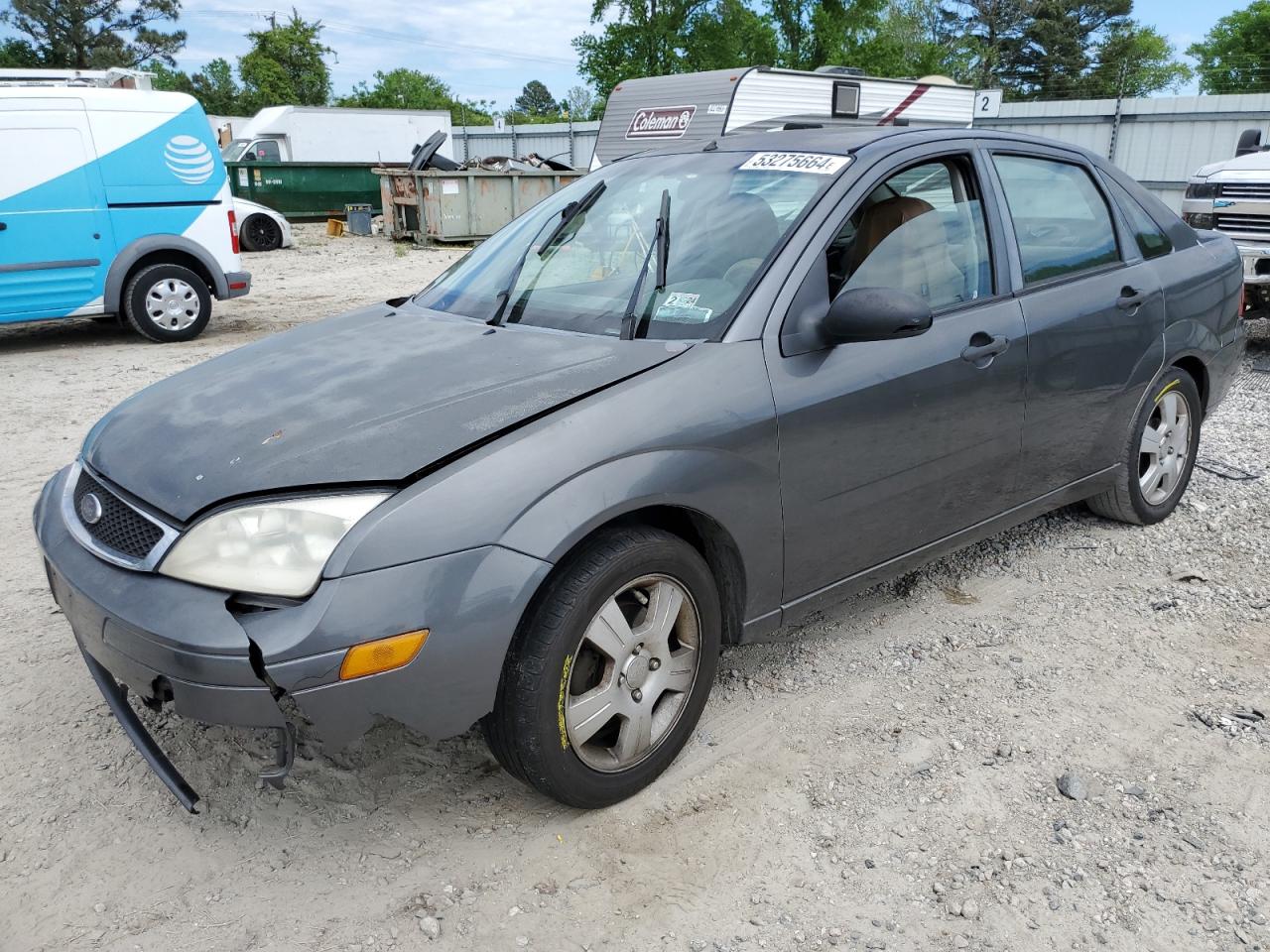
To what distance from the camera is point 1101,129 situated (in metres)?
19.1

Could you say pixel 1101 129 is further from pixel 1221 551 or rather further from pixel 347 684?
pixel 347 684

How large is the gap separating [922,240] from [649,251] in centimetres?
92

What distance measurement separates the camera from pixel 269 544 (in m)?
2.22

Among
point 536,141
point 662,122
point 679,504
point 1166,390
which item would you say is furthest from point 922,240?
point 536,141

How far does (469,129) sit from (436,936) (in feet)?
107

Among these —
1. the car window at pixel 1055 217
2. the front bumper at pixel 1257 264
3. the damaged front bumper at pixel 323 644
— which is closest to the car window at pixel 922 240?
the car window at pixel 1055 217

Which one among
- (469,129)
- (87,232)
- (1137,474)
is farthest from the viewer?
(469,129)

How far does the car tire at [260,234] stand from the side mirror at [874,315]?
16.9m

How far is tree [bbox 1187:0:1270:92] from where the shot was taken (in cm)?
4312

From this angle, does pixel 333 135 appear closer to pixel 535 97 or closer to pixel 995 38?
pixel 995 38

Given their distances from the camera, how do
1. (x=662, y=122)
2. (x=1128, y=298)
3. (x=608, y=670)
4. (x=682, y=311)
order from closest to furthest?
1. (x=608, y=670)
2. (x=682, y=311)
3. (x=1128, y=298)
4. (x=662, y=122)

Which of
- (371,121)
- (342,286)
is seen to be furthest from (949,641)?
(371,121)

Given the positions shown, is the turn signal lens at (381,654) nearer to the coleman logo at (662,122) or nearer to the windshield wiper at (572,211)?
the windshield wiper at (572,211)

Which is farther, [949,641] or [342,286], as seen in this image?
[342,286]
